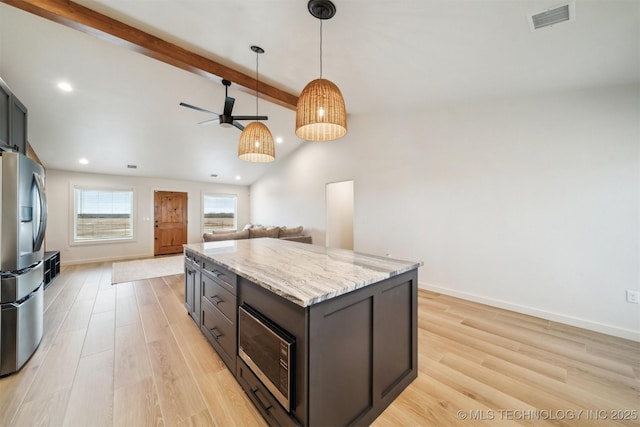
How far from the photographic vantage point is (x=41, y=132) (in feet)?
14.1

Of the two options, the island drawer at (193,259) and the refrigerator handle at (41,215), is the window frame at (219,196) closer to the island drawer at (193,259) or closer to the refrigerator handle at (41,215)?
the island drawer at (193,259)

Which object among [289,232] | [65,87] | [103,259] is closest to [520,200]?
[289,232]

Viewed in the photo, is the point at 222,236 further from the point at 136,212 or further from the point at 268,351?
the point at 268,351

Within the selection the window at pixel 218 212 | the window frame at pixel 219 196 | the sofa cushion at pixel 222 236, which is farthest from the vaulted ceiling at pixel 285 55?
the window at pixel 218 212

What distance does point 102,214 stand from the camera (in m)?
6.37

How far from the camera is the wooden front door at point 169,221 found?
7094mm

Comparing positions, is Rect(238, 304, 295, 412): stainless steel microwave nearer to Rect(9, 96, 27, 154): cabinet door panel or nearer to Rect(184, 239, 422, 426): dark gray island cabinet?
Rect(184, 239, 422, 426): dark gray island cabinet

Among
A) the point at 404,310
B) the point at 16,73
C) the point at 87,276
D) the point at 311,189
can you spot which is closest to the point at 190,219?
the point at 87,276

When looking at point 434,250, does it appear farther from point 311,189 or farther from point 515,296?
point 311,189

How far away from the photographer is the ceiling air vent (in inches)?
68.6

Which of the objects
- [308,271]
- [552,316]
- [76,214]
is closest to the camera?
[308,271]

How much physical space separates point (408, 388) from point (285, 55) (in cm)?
358

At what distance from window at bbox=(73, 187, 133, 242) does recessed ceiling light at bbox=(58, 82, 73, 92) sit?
3682 mm

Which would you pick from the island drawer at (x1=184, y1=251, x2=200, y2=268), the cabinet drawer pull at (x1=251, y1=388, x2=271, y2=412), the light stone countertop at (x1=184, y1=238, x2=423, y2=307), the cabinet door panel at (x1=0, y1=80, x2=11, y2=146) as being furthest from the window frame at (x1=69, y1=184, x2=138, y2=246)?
the cabinet drawer pull at (x1=251, y1=388, x2=271, y2=412)
